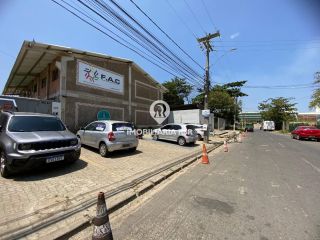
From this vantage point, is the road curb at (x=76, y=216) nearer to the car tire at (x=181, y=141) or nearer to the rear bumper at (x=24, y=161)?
the rear bumper at (x=24, y=161)

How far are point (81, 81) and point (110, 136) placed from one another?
8984 mm

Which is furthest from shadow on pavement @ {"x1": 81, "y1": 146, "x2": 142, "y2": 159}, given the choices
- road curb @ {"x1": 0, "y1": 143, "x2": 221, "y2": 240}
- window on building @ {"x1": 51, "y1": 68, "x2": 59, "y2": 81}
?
window on building @ {"x1": 51, "y1": 68, "x2": 59, "y2": 81}

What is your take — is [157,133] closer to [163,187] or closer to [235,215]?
[163,187]

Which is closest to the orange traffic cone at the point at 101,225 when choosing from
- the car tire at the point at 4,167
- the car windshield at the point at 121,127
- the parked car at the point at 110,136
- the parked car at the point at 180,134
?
the car tire at the point at 4,167

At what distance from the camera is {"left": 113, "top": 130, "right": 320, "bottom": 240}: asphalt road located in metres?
3.53

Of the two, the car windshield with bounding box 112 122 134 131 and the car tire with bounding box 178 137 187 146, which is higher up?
the car windshield with bounding box 112 122 134 131

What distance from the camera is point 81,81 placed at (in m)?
16.5

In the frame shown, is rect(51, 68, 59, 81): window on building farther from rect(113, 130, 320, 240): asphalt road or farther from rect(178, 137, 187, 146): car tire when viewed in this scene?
rect(113, 130, 320, 240): asphalt road

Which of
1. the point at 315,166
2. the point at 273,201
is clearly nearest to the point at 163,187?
the point at 273,201

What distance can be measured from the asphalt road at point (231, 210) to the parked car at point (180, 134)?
796 cm

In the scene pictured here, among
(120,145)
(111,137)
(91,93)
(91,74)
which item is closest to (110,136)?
(111,137)

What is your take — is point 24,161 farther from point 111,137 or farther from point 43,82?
point 43,82

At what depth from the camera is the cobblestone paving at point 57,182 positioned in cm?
431

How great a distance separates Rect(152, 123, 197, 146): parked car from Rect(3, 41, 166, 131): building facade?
5.58 m
